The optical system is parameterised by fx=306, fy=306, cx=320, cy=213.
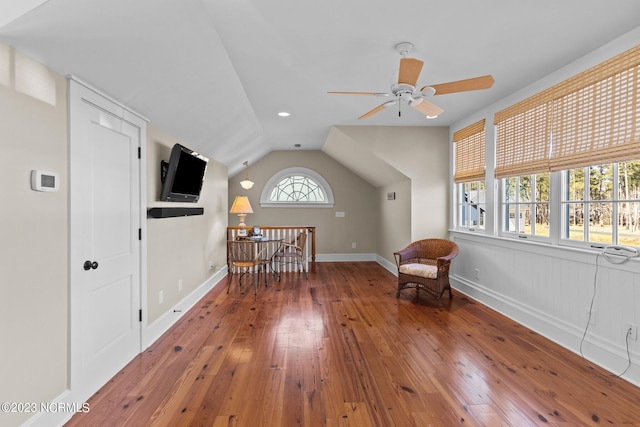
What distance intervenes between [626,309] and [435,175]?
3.10 m

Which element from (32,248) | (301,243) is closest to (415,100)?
(32,248)

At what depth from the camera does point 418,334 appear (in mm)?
3156

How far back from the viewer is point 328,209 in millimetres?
7406

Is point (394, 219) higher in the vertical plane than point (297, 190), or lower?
lower

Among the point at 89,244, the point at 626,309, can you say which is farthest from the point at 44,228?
the point at 626,309

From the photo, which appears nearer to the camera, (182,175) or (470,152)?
(182,175)

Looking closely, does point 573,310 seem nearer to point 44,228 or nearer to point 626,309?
point 626,309

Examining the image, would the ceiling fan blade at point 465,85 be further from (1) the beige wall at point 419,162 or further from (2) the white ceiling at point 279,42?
(1) the beige wall at point 419,162

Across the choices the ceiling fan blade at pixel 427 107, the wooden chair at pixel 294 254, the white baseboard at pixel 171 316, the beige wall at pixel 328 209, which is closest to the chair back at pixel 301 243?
the wooden chair at pixel 294 254

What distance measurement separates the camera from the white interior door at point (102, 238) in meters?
1.99

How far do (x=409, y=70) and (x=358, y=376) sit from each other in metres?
2.36

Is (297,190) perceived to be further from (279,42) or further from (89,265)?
(89,265)

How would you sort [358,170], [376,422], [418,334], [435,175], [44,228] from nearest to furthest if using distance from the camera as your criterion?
[44,228] < [376,422] < [418,334] < [435,175] < [358,170]

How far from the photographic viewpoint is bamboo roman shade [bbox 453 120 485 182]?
430 centimetres
